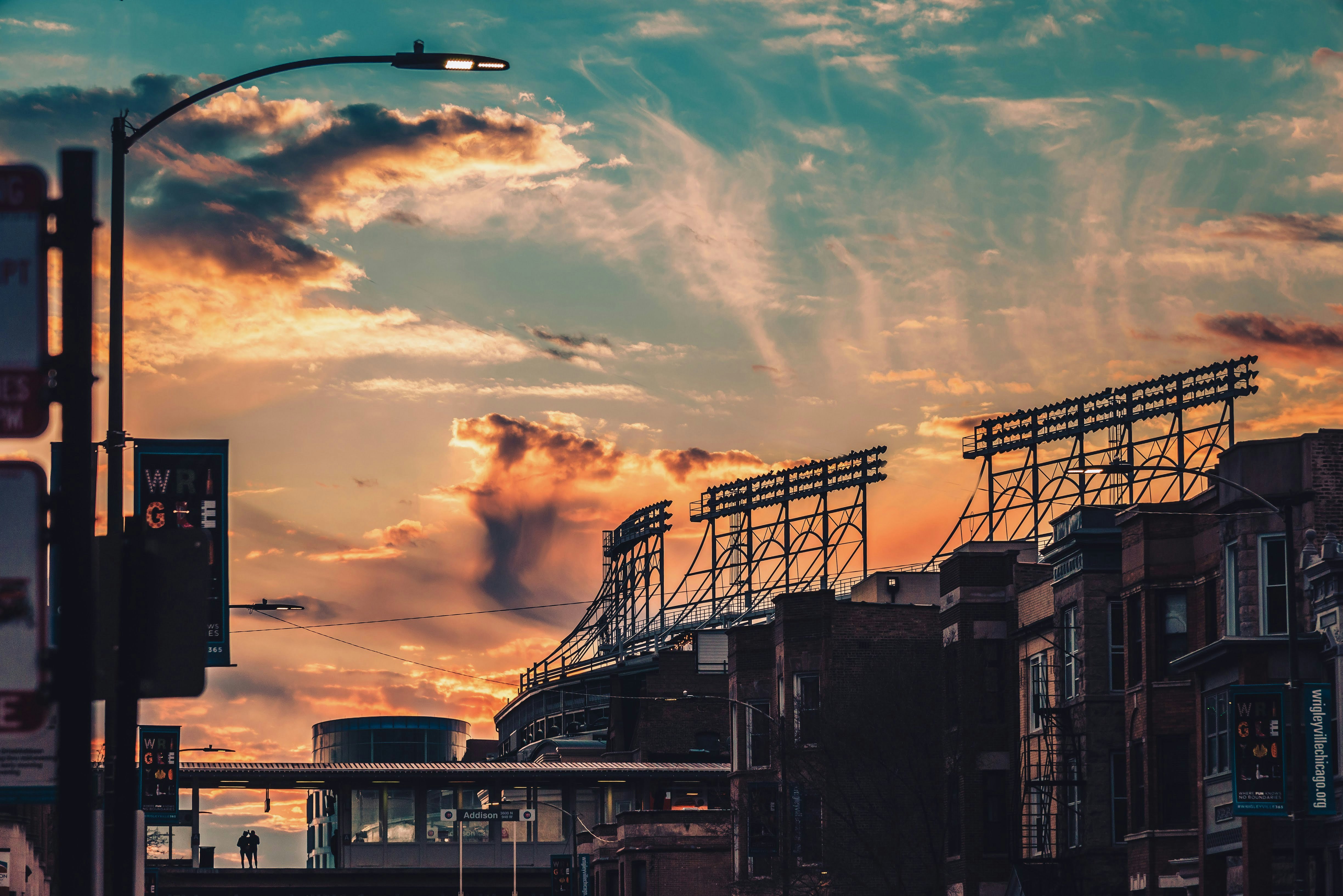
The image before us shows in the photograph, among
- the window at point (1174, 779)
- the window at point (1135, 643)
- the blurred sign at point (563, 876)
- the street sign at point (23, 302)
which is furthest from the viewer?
the blurred sign at point (563, 876)

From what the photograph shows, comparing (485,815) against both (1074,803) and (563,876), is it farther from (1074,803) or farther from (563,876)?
(1074,803)

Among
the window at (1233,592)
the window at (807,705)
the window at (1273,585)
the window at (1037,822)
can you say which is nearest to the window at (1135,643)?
the window at (1037,822)

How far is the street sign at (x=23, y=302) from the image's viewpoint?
6.83 m

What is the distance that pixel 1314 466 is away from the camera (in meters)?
41.7

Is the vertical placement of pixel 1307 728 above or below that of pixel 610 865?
above

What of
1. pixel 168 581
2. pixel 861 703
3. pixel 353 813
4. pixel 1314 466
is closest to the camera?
pixel 168 581

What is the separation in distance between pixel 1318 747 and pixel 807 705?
35.8 metres

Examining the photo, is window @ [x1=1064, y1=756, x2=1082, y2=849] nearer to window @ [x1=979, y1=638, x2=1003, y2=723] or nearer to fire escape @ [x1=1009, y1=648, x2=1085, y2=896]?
fire escape @ [x1=1009, y1=648, x2=1085, y2=896]

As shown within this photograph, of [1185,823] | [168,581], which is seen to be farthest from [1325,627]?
[168,581]

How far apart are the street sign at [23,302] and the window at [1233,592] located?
38813 millimetres

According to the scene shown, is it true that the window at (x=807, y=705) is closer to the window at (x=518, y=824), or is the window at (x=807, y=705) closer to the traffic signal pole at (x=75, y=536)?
the window at (x=518, y=824)

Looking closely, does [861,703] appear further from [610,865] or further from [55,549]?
[55,549]

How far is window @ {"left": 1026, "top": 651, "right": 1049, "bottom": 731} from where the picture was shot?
185 feet

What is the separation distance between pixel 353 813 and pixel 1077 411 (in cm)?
5995
